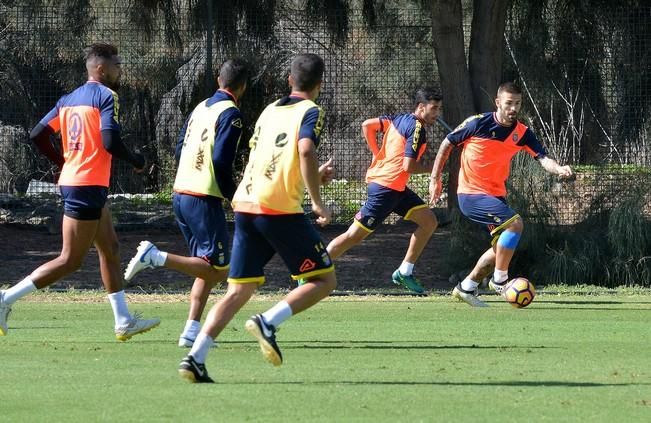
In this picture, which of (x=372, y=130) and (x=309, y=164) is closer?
(x=309, y=164)

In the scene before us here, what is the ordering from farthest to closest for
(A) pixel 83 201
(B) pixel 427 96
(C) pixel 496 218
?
1. (B) pixel 427 96
2. (C) pixel 496 218
3. (A) pixel 83 201

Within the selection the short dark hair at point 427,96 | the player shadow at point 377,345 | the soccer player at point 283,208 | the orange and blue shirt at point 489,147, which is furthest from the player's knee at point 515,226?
the soccer player at point 283,208

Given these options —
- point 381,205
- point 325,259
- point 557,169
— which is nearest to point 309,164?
point 325,259

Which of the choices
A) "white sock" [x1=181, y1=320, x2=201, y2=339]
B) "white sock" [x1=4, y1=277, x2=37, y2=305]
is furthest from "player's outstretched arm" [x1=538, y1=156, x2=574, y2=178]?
"white sock" [x1=4, y1=277, x2=37, y2=305]

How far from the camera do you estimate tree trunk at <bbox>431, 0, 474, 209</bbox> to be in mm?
17484

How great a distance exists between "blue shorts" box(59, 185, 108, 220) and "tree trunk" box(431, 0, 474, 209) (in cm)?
872

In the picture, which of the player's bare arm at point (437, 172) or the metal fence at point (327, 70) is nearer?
the player's bare arm at point (437, 172)

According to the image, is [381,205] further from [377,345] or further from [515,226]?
[377,345]

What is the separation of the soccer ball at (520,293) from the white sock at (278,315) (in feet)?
16.3

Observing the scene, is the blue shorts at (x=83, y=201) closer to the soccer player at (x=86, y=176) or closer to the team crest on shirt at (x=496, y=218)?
the soccer player at (x=86, y=176)

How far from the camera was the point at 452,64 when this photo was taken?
58.1ft

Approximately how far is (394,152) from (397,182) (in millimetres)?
320

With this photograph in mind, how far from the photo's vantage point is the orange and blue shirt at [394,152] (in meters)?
13.2

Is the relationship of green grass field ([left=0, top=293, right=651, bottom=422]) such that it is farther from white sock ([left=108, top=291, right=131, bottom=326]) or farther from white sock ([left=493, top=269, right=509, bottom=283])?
white sock ([left=493, top=269, right=509, bottom=283])
